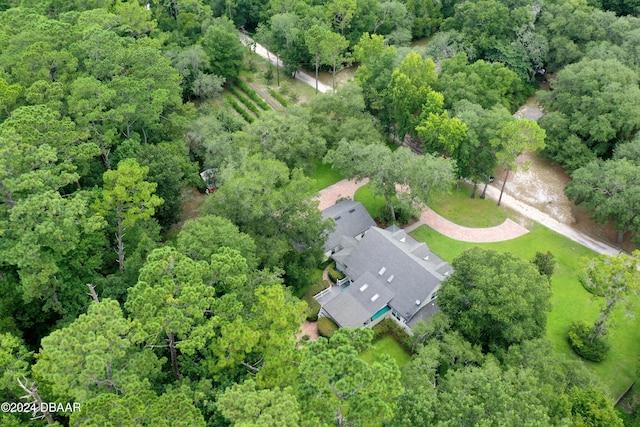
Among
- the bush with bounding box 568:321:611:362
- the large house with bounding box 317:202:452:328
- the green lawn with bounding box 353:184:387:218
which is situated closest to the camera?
the bush with bounding box 568:321:611:362

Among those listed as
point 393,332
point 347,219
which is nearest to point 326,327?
point 393,332

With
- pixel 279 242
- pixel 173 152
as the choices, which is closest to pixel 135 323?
pixel 279 242

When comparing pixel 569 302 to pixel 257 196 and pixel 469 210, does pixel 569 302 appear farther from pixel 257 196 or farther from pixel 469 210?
pixel 257 196

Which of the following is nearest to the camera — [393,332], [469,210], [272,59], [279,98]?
[393,332]

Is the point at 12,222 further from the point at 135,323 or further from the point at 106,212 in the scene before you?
the point at 135,323

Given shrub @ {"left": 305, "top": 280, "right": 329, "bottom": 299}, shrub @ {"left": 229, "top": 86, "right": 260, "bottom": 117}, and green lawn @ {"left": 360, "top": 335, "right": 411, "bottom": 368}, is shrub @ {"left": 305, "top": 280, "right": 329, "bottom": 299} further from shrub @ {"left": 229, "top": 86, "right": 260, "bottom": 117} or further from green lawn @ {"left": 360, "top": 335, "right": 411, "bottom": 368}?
shrub @ {"left": 229, "top": 86, "right": 260, "bottom": 117}

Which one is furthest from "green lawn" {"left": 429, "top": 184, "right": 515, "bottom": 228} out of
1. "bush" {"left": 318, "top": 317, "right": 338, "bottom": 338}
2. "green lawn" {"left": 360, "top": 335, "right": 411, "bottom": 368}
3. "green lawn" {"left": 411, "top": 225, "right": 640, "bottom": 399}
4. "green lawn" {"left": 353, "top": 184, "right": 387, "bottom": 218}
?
"bush" {"left": 318, "top": 317, "right": 338, "bottom": 338}
